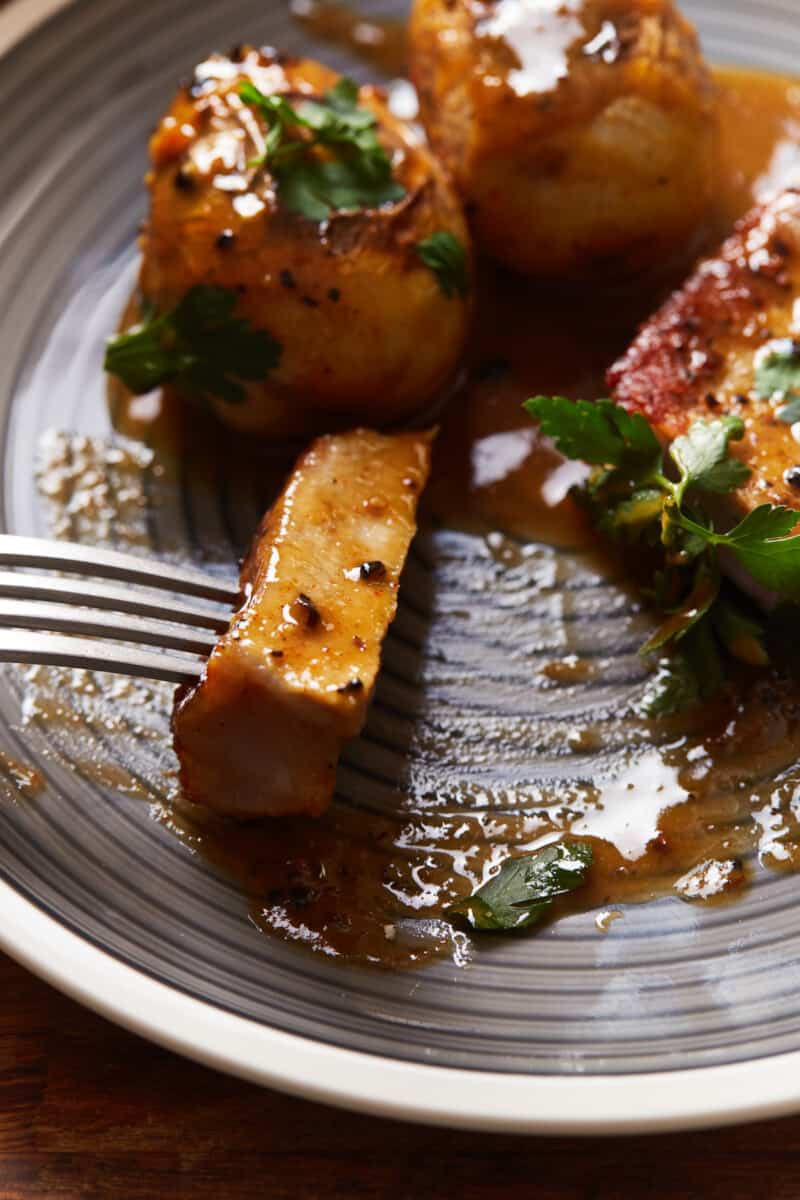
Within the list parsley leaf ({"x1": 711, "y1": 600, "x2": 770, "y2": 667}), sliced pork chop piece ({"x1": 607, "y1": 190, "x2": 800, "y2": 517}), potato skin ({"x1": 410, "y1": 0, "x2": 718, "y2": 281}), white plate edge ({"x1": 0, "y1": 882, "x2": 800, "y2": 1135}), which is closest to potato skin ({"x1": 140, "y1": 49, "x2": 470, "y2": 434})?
potato skin ({"x1": 410, "y1": 0, "x2": 718, "y2": 281})

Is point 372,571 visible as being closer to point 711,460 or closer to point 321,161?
point 711,460

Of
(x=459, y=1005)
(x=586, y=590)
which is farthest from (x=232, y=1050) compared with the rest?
(x=586, y=590)

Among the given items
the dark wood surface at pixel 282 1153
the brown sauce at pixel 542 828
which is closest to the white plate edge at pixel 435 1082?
the dark wood surface at pixel 282 1153

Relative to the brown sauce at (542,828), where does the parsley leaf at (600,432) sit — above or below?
above

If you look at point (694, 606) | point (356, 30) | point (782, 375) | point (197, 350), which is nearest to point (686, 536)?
point (694, 606)

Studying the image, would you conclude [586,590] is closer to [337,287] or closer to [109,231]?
[337,287]

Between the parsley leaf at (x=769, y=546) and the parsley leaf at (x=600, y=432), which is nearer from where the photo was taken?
the parsley leaf at (x=769, y=546)

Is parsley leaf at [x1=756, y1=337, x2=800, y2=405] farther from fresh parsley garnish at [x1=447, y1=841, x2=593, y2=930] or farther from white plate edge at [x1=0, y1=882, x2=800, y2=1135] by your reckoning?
white plate edge at [x1=0, y1=882, x2=800, y2=1135]

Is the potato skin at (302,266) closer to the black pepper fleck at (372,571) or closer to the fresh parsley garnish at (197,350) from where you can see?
the fresh parsley garnish at (197,350)
